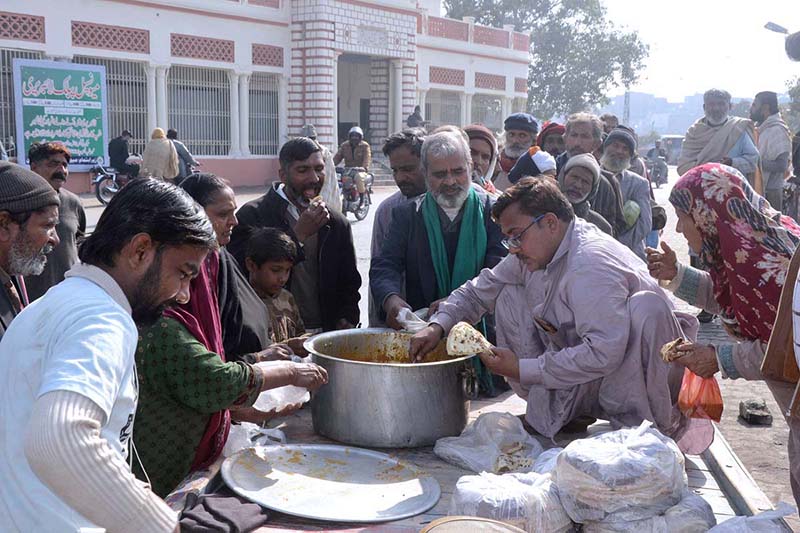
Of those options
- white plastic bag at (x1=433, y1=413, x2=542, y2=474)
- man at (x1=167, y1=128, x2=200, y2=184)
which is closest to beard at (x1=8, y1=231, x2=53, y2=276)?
white plastic bag at (x1=433, y1=413, x2=542, y2=474)

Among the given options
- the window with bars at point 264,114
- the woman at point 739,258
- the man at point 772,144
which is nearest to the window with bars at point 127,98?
the window with bars at point 264,114

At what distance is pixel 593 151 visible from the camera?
6191 mm

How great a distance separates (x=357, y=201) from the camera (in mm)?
15969

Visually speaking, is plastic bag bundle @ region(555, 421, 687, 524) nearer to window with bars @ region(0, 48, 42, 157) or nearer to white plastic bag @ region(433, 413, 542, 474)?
white plastic bag @ region(433, 413, 542, 474)

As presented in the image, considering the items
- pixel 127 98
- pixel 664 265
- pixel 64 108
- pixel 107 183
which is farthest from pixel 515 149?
pixel 127 98

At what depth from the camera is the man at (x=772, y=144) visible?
897 centimetres

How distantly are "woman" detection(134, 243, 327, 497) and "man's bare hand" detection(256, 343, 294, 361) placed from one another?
0.29m

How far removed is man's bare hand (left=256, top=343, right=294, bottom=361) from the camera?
317 cm

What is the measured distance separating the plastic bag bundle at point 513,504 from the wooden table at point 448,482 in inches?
8.2

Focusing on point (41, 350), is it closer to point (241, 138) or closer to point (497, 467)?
point (497, 467)

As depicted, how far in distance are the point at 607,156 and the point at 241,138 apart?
57.5 ft

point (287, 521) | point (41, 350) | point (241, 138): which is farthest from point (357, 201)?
point (41, 350)

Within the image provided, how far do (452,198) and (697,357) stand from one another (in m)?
1.49

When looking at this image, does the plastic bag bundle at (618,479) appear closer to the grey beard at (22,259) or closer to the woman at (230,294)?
the woman at (230,294)
